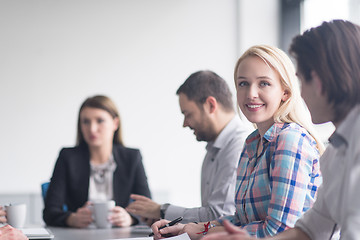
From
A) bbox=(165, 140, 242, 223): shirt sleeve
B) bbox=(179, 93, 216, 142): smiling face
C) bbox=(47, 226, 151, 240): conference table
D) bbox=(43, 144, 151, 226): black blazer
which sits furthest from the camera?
bbox=(43, 144, 151, 226): black blazer

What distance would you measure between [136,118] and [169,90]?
0.40 metres

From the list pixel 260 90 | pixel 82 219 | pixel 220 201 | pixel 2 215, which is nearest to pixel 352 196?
pixel 260 90

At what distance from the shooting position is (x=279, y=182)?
4.89 ft

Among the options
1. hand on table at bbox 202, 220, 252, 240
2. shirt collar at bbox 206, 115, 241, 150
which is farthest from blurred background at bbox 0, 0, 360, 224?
hand on table at bbox 202, 220, 252, 240

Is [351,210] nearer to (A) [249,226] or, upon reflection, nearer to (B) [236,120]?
(A) [249,226]

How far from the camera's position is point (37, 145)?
4.57 metres

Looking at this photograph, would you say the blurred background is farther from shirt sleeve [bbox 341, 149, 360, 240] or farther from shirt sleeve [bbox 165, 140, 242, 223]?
shirt sleeve [bbox 341, 149, 360, 240]

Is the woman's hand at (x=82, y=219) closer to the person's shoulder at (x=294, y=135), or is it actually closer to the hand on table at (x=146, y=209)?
the hand on table at (x=146, y=209)

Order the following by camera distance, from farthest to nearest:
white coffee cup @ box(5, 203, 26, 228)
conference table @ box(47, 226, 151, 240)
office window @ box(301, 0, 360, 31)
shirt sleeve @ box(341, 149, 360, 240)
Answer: office window @ box(301, 0, 360, 31), white coffee cup @ box(5, 203, 26, 228), conference table @ box(47, 226, 151, 240), shirt sleeve @ box(341, 149, 360, 240)

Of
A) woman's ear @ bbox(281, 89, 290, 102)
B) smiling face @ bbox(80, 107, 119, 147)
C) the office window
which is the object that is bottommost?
smiling face @ bbox(80, 107, 119, 147)

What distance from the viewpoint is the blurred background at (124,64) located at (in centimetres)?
455

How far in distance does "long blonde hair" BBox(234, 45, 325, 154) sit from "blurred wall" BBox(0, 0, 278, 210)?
287 centimetres

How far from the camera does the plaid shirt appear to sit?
147cm

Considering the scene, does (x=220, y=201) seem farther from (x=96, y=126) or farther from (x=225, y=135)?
(x=96, y=126)
